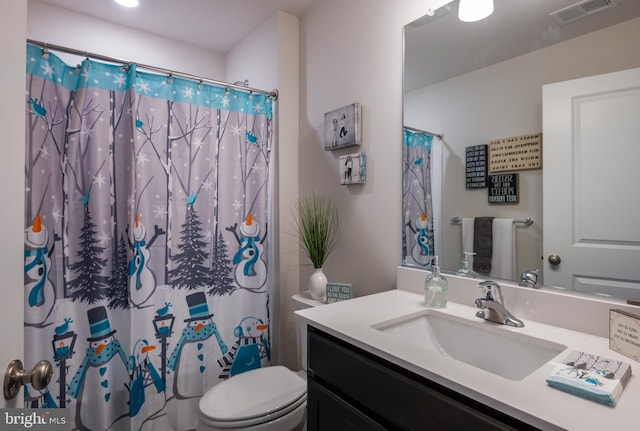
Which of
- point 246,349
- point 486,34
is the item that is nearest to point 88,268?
point 246,349

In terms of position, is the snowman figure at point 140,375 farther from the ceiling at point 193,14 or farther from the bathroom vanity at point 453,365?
the ceiling at point 193,14

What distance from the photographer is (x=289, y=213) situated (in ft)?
6.87

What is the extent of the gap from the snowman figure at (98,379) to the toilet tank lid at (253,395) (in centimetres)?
56

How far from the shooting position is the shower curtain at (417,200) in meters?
1.41

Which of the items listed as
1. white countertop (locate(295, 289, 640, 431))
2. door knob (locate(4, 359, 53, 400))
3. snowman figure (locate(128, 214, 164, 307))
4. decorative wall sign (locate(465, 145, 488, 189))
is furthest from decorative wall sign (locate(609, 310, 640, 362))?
snowman figure (locate(128, 214, 164, 307))

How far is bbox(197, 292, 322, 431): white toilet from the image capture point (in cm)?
126

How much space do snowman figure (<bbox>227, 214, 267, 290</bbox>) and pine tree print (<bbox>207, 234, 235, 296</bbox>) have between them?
1.8 inches

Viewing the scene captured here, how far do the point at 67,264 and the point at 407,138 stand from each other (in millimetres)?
1645

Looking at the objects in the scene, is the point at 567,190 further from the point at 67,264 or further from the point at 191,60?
the point at 191,60

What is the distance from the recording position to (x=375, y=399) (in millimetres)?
848

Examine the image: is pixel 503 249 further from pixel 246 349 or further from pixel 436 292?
pixel 246 349

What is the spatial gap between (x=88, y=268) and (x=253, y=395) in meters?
0.97

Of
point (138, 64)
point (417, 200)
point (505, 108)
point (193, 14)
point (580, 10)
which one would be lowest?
point (417, 200)

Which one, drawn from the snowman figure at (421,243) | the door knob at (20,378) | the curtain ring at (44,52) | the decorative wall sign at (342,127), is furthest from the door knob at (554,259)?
the curtain ring at (44,52)
